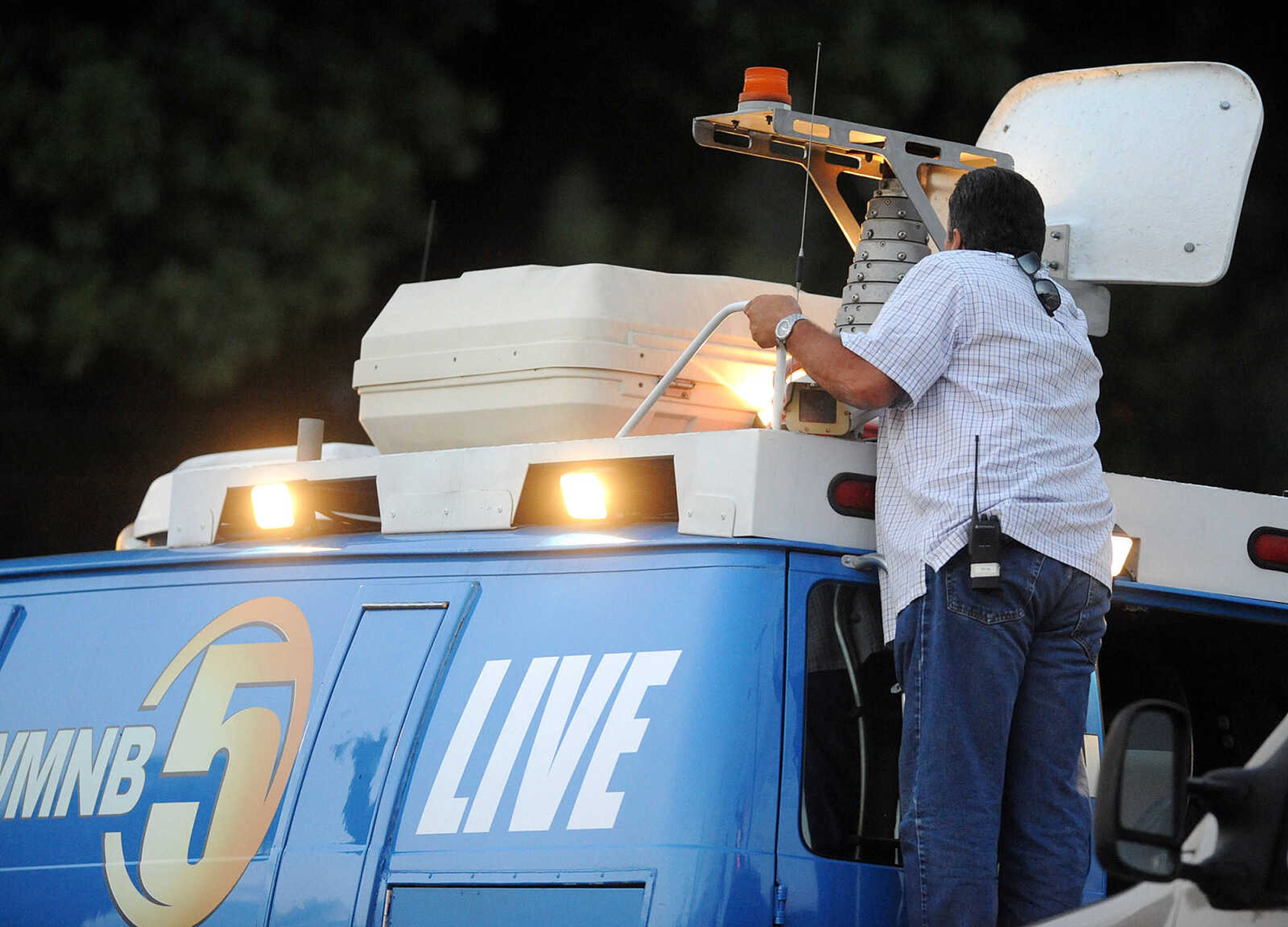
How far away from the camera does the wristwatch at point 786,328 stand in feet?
11.8

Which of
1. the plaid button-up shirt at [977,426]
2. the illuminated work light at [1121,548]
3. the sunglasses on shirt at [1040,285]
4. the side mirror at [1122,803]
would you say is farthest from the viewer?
the illuminated work light at [1121,548]

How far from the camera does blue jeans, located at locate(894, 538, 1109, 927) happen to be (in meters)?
3.21

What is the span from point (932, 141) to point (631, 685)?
1506mm

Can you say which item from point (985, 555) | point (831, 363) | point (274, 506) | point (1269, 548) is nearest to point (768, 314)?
point (831, 363)

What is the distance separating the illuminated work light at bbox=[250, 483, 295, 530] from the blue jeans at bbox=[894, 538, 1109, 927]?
1.70m

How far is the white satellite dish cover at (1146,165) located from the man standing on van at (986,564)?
67 centimetres

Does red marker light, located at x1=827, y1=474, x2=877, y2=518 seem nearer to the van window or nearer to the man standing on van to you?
the man standing on van

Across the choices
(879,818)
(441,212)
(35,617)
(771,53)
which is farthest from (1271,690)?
(441,212)

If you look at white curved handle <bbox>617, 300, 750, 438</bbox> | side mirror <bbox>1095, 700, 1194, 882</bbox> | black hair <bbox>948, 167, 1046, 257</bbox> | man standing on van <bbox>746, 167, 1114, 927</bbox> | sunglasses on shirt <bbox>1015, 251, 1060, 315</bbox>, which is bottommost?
side mirror <bbox>1095, 700, 1194, 882</bbox>

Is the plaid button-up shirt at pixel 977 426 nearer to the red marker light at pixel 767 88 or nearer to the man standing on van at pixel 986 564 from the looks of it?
the man standing on van at pixel 986 564

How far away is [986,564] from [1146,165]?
1.38 metres

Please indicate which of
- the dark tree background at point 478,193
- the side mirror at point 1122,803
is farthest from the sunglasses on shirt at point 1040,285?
the dark tree background at point 478,193

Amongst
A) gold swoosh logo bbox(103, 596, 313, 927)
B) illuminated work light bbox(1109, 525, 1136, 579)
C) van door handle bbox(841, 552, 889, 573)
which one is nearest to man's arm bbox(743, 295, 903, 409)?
van door handle bbox(841, 552, 889, 573)

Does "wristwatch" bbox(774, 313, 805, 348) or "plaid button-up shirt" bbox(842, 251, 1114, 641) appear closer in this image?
"plaid button-up shirt" bbox(842, 251, 1114, 641)
